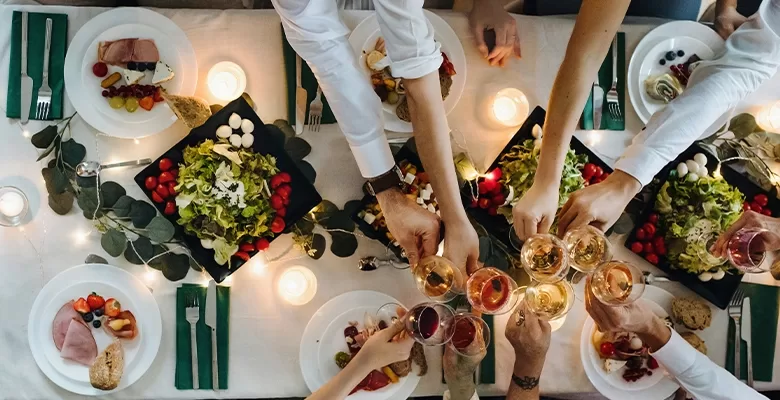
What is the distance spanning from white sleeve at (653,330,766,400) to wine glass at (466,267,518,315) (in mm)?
543

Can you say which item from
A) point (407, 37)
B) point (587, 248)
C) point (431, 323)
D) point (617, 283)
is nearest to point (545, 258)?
point (587, 248)

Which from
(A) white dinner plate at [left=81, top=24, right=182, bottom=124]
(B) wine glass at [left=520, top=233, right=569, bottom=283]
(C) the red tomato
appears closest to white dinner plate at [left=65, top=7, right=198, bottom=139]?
(A) white dinner plate at [left=81, top=24, right=182, bottom=124]

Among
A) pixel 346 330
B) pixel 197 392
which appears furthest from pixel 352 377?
pixel 197 392

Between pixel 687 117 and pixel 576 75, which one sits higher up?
pixel 576 75

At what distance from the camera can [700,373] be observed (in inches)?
64.2

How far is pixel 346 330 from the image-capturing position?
1.68 m

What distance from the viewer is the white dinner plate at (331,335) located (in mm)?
1672

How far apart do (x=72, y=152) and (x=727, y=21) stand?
77.6 inches

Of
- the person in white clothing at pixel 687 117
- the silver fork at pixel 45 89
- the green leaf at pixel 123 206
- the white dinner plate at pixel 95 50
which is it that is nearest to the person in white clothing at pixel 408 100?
the person in white clothing at pixel 687 117

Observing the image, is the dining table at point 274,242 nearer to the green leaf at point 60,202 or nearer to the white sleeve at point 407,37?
the green leaf at point 60,202

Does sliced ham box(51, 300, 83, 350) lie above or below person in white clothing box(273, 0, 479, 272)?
below

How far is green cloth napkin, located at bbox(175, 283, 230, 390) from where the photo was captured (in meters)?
1.67

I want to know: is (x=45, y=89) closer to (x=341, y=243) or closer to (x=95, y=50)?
(x=95, y=50)

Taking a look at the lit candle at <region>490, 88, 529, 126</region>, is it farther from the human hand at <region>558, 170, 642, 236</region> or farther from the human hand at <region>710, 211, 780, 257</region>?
the human hand at <region>710, 211, 780, 257</region>
